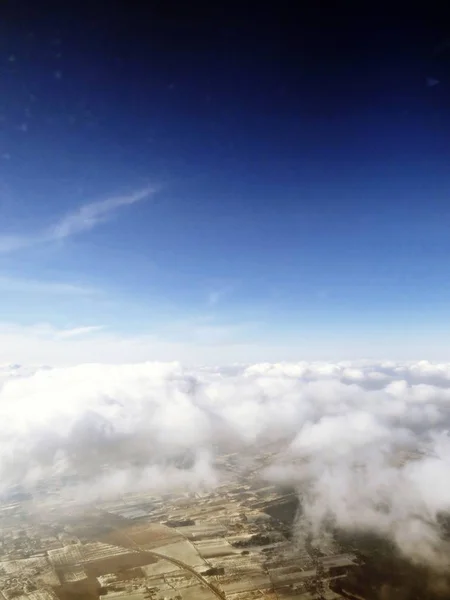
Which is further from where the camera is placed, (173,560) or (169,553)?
(169,553)

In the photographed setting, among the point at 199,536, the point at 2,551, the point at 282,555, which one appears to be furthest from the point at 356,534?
the point at 2,551

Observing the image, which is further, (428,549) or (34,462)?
(34,462)

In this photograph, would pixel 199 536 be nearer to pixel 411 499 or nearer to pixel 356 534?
pixel 356 534

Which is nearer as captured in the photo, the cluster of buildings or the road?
the road

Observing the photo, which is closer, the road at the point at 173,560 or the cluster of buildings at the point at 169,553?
the road at the point at 173,560

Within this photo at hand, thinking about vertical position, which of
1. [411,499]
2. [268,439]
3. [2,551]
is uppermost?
[2,551]

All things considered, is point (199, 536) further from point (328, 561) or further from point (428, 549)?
point (428, 549)

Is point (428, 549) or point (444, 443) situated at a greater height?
point (428, 549)

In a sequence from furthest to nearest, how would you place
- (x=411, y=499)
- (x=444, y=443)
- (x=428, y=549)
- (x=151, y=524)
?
(x=444, y=443) → (x=411, y=499) → (x=151, y=524) → (x=428, y=549)

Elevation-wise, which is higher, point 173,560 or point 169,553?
point 173,560

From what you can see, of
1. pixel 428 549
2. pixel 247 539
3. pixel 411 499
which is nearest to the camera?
pixel 428 549
